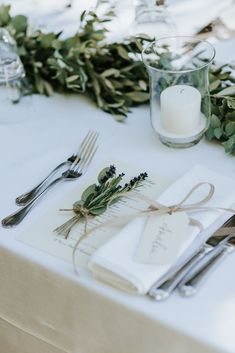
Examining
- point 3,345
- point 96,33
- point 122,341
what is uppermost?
point 96,33

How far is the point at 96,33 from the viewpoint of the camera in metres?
1.38

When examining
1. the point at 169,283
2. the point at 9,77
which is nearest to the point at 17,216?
the point at 169,283

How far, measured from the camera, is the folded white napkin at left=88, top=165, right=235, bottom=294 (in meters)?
0.88

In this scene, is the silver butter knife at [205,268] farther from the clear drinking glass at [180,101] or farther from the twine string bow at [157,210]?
the clear drinking glass at [180,101]

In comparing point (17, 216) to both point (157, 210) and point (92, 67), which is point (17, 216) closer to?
point (157, 210)

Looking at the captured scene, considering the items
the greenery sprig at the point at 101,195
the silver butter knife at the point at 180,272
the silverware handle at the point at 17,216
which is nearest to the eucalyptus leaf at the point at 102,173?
the greenery sprig at the point at 101,195

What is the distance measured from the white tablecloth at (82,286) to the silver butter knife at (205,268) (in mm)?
10

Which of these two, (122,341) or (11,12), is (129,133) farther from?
(11,12)

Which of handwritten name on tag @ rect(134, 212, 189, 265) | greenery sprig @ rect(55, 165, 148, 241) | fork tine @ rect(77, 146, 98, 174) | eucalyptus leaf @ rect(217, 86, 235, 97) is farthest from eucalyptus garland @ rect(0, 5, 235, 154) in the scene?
handwritten name on tag @ rect(134, 212, 189, 265)

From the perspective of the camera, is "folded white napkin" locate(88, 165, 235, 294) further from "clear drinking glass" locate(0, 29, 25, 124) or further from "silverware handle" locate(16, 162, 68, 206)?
"clear drinking glass" locate(0, 29, 25, 124)

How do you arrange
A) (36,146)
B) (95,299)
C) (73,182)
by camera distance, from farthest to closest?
1. (36,146)
2. (73,182)
3. (95,299)

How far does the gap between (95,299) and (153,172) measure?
270mm

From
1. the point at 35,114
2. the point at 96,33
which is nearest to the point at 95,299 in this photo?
the point at 35,114

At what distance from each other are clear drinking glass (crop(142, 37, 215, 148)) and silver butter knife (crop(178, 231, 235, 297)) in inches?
10.7
